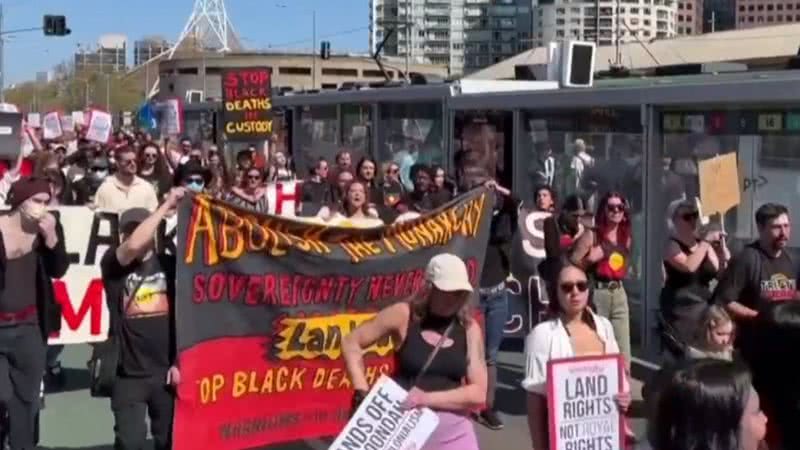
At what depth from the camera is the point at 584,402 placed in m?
5.38

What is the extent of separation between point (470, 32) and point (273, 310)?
13863cm

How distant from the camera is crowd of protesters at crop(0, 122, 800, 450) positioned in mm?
3473

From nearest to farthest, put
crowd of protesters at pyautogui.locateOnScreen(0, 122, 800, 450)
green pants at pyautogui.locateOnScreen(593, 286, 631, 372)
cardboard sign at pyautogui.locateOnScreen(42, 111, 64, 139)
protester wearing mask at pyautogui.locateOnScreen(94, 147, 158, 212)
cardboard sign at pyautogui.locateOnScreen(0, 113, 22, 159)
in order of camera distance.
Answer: crowd of protesters at pyautogui.locateOnScreen(0, 122, 800, 450) < green pants at pyautogui.locateOnScreen(593, 286, 631, 372) < protester wearing mask at pyautogui.locateOnScreen(94, 147, 158, 212) < cardboard sign at pyautogui.locateOnScreen(0, 113, 22, 159) < cardboard sign at pyautogui.locateOnScreen(42, 111, 64, 139)

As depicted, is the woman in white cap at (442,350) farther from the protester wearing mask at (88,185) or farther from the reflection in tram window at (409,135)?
the reflection in tram window at (409,135)

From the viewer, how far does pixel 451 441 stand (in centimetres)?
556

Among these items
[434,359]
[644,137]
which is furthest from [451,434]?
[644,137]

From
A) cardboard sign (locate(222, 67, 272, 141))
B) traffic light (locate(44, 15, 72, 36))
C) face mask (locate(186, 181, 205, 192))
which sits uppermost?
traffic light (locate(44, 15, 72, 36))

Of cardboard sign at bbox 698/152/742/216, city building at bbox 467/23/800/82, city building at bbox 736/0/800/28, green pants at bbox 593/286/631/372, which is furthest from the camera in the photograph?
city building at bbox 736/0/800/28

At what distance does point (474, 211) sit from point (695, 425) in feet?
17.4

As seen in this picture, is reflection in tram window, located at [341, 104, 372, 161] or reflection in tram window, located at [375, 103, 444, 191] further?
reflection in tram window, located at [341, 104, 372, 161]

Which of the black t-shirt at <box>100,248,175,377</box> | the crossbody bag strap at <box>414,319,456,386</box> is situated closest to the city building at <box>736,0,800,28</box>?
the black t-shirt at <box>100,248,175,377</box>

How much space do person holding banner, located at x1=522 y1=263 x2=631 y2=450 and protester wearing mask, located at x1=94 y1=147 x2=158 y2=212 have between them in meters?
4.67

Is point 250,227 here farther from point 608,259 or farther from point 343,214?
point 608,259

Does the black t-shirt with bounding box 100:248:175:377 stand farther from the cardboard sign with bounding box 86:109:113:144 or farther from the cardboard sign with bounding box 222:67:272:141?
the cardboard sign with bounding box 86:109:113:144
